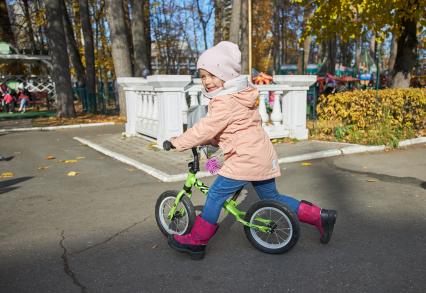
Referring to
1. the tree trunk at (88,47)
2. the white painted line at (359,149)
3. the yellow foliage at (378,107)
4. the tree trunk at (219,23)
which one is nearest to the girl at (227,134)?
the white painted line at (359,149)

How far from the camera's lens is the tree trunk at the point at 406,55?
11656 mm

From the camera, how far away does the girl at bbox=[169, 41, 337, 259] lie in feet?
9.86

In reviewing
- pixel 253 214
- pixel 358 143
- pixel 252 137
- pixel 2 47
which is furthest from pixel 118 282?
pixel 2 47

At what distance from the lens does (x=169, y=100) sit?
24.3ft

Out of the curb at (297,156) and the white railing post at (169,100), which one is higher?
the white railing post at (169,100)

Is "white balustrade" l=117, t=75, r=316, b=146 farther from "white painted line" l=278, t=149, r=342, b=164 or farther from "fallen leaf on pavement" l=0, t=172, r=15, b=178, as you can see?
"fallen leaf on pavement" l=0, t=172, r=15, b=178

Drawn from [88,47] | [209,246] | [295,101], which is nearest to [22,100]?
[88,47]

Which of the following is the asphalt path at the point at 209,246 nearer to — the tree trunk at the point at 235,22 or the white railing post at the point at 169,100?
the white railing post at the point at 169,100

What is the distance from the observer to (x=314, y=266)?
305cm

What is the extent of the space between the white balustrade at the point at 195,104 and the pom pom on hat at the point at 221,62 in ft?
14.5

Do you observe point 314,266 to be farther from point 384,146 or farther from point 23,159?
point 23,159

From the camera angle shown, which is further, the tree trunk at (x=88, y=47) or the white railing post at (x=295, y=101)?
the tree trunk at (x=88, y=47)

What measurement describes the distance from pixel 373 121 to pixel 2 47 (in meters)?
15.3

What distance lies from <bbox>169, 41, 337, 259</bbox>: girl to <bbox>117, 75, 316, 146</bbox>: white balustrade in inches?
174
